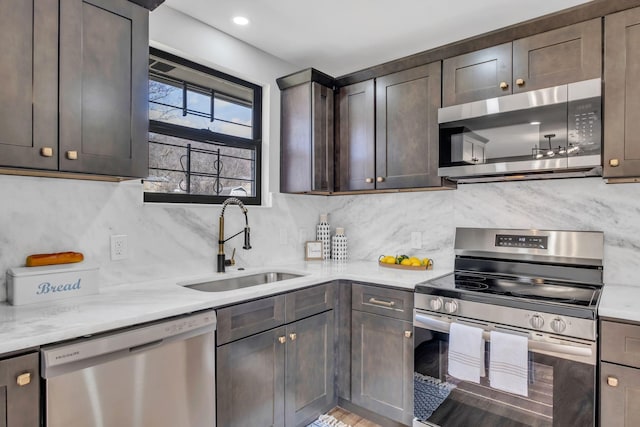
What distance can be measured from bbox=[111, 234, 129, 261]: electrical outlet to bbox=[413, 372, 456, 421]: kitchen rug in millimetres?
1703

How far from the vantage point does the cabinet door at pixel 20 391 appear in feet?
3.62

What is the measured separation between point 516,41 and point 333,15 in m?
1.05

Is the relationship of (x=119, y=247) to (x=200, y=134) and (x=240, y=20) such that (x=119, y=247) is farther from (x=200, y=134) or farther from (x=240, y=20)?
(x=240, y=20)

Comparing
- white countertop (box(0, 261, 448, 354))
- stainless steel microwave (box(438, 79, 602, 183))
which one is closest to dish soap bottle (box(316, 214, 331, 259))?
white countertop (box(0, 261, 448, 354))

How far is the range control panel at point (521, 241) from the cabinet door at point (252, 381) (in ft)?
4.85

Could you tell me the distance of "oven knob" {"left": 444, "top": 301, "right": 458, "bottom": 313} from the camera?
6.16 ft

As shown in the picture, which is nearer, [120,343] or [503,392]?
[120,343]

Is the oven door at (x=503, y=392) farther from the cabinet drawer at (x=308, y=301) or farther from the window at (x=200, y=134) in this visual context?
the window at (x=200, y=134)

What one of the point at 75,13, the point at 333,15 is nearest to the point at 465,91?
the point at 333,15

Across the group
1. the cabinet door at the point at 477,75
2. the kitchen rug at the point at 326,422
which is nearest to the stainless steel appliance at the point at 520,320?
the kitchen rug at the point at 326,422

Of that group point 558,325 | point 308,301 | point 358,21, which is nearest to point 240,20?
point 358,21

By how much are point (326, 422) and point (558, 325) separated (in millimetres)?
1431

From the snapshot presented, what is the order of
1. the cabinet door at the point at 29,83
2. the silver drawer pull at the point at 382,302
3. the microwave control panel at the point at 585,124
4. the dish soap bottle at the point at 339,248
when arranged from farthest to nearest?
1. the dish soap bottle at the point at 339,248
2. the silver drawer pull at the point at 382,302
3. the microwave control panel at the point at 585,124
4. the cabinet door at the point at 29,83

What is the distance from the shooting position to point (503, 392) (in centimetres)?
171
